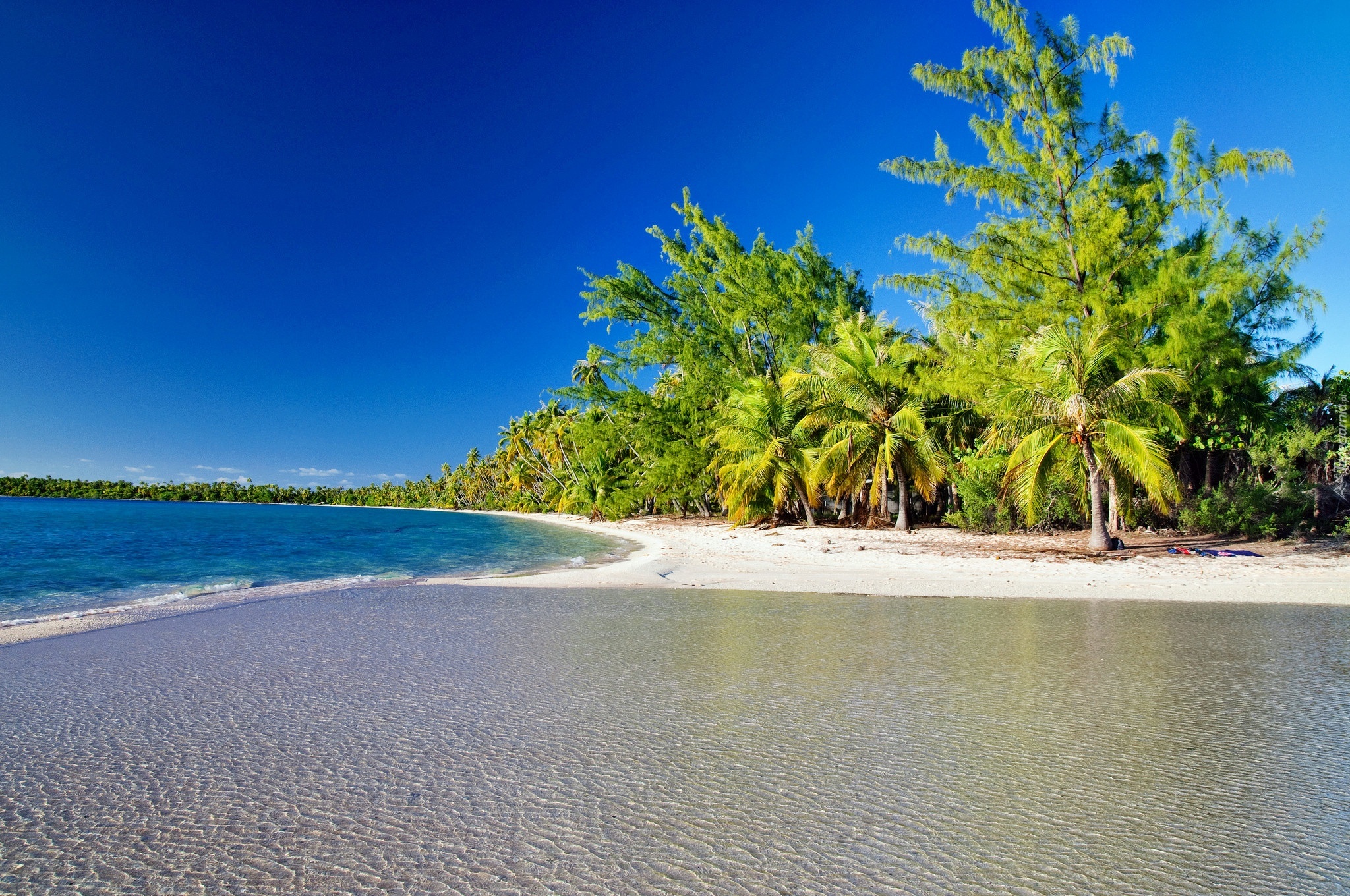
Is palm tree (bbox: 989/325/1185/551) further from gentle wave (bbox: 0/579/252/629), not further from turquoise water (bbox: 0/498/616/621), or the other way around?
gentle wave (bbox: 0/579/252/629)

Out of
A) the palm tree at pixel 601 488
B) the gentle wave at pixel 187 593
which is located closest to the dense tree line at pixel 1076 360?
the gentle wave at pixel 187 593

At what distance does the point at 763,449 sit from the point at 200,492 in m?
185

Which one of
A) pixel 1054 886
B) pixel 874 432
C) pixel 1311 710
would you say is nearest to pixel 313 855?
pixel 1054 886

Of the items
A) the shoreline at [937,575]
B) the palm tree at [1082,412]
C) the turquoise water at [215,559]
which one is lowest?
the turquoise water at [215,559]

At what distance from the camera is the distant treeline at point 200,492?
133m

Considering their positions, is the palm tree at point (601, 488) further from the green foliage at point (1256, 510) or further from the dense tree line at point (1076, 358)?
the green foliage at point (1256, 510)

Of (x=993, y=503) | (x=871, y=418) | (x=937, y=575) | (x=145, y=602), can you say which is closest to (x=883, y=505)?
(x=871, y=418)

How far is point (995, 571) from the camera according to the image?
971cm

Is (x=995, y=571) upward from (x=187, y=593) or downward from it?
upward

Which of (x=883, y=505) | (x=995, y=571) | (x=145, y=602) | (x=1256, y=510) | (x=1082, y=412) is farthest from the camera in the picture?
(x=883, y=505)

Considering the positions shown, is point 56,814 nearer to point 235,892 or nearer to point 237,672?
point 235,892

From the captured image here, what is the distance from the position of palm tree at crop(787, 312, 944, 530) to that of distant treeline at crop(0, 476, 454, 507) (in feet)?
371

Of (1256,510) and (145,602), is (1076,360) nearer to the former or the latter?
(1256,510)

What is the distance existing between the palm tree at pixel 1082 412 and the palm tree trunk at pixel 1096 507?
14 mm
